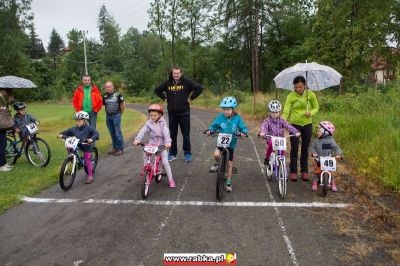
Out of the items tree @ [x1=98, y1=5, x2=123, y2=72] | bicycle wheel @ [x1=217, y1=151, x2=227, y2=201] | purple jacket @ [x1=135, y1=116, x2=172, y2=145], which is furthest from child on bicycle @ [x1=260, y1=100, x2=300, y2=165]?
tree @ [x1=98, y1=5, x2=123, y2=72]

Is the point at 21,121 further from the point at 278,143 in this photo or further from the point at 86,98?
the point at 278,143

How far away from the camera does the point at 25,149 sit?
842cm

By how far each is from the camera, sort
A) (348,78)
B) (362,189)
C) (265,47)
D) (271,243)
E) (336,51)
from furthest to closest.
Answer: (265,47) → (348,78) → (336,51) → (362,189) → (271,243)

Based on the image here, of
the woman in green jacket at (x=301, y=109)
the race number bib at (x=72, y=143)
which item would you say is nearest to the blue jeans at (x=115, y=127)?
the race number bib at (x=72, y=143)

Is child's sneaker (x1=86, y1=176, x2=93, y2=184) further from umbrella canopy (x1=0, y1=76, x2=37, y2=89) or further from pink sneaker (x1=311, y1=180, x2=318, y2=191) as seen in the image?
pink sneaker (x1=311, y1=180, x2=318, y2=191)

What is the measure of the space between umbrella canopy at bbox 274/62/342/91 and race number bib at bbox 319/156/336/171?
6.05ft

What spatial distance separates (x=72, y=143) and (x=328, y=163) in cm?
493

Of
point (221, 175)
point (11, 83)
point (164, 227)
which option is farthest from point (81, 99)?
point (164, 227)

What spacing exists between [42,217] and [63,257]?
1.55 metres

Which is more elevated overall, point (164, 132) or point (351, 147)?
point (164, 132)

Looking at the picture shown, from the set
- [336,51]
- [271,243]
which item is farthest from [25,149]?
[336,51]

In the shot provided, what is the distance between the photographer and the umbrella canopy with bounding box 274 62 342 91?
23.1 feet

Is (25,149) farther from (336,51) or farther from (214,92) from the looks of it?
(214,92)

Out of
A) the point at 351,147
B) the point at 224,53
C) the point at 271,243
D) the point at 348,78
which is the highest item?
the point at 224,53
